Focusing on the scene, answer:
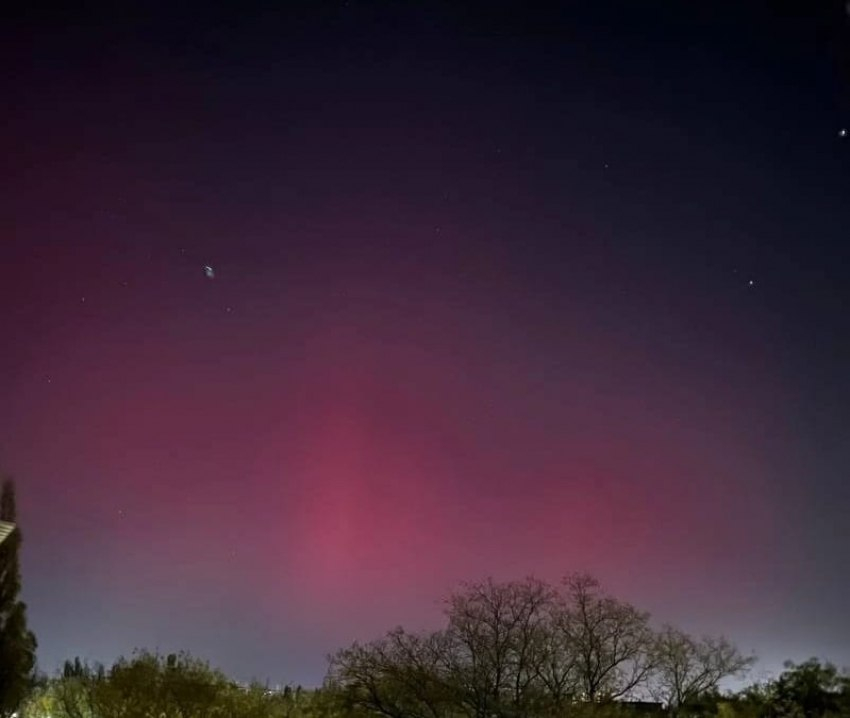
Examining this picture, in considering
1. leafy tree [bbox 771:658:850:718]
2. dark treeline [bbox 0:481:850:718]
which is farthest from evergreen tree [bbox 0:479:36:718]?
leafy tree [bbox 771:658:850:718]

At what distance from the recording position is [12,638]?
130ft

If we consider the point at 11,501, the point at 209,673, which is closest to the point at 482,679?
the point at 209,673

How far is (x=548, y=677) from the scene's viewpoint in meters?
38.1

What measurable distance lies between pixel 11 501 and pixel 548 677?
2624cm

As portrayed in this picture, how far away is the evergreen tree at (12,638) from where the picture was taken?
→ 3875 centimetres

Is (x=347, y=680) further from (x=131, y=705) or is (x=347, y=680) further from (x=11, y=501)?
(x=11, y=501)

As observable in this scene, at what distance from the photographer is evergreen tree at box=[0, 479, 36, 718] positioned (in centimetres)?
3875

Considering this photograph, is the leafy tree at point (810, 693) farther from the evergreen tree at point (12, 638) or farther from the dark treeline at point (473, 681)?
the evergreen tree at point (12, 638)

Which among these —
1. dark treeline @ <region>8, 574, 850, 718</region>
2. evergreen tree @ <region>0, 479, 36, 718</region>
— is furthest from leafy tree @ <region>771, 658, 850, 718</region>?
evergreen tree @ <region>0, 479, 36, 718</region>

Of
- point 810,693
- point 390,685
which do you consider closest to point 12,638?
point 390,685

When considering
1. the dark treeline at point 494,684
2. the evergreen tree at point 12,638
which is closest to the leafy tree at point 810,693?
the dark treeline at point 494,684

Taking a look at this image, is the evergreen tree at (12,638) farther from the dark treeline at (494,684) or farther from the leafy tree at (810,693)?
the leafy tree at (810,693)

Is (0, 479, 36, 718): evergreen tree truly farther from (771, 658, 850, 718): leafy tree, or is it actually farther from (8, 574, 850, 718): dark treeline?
(771, 658, 850, 718): leafy tree

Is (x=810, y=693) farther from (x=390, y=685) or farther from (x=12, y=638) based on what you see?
(x=12, y=638)
